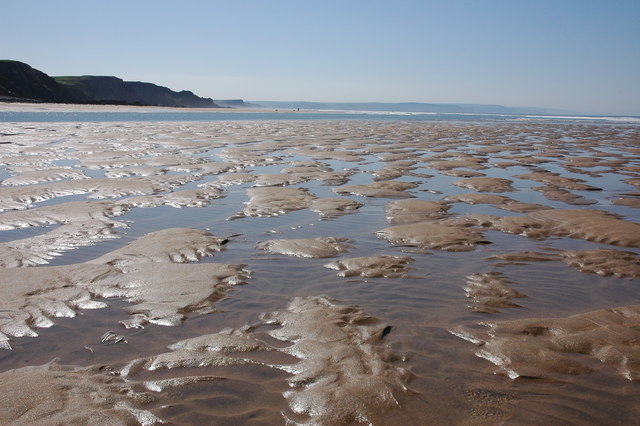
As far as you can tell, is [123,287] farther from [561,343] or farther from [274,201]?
[274,201]

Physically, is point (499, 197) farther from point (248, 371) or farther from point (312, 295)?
point (248, 371)

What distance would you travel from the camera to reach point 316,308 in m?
4.07

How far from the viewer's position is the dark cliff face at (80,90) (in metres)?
74.5

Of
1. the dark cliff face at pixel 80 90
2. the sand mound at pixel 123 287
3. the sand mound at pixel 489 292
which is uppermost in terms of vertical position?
the dark cliff face at pixel 80 90

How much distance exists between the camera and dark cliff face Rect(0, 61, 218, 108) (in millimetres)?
74500

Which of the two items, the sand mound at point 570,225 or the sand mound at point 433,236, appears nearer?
the sand mound at point 433,236

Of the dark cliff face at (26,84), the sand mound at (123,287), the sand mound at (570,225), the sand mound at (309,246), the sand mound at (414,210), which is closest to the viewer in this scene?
the sand mound at (123,287)

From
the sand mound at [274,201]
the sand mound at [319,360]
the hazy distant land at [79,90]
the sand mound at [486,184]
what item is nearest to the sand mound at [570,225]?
the sand mound at [486,184]

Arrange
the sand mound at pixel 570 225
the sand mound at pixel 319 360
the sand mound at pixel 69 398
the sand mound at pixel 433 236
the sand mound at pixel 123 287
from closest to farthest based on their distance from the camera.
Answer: the sand mound at pixel 69 398, the sand mound at pixel 319 360, the sand mound at pixel 123 287, the sand mound at pixel 433 236, the sand mound at pixel 570 225

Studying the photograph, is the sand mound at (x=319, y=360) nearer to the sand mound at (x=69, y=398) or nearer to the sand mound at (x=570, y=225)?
the sand mound at (x=69, y=398)

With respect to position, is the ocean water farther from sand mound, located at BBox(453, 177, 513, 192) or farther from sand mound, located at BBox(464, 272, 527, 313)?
sand mound, located at BBox(464, 272, 527, 313)

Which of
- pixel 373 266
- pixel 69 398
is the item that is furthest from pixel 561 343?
pixel 69 398

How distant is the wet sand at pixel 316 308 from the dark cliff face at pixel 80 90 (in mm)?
73764

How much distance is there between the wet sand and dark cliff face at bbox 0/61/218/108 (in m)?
73.8
